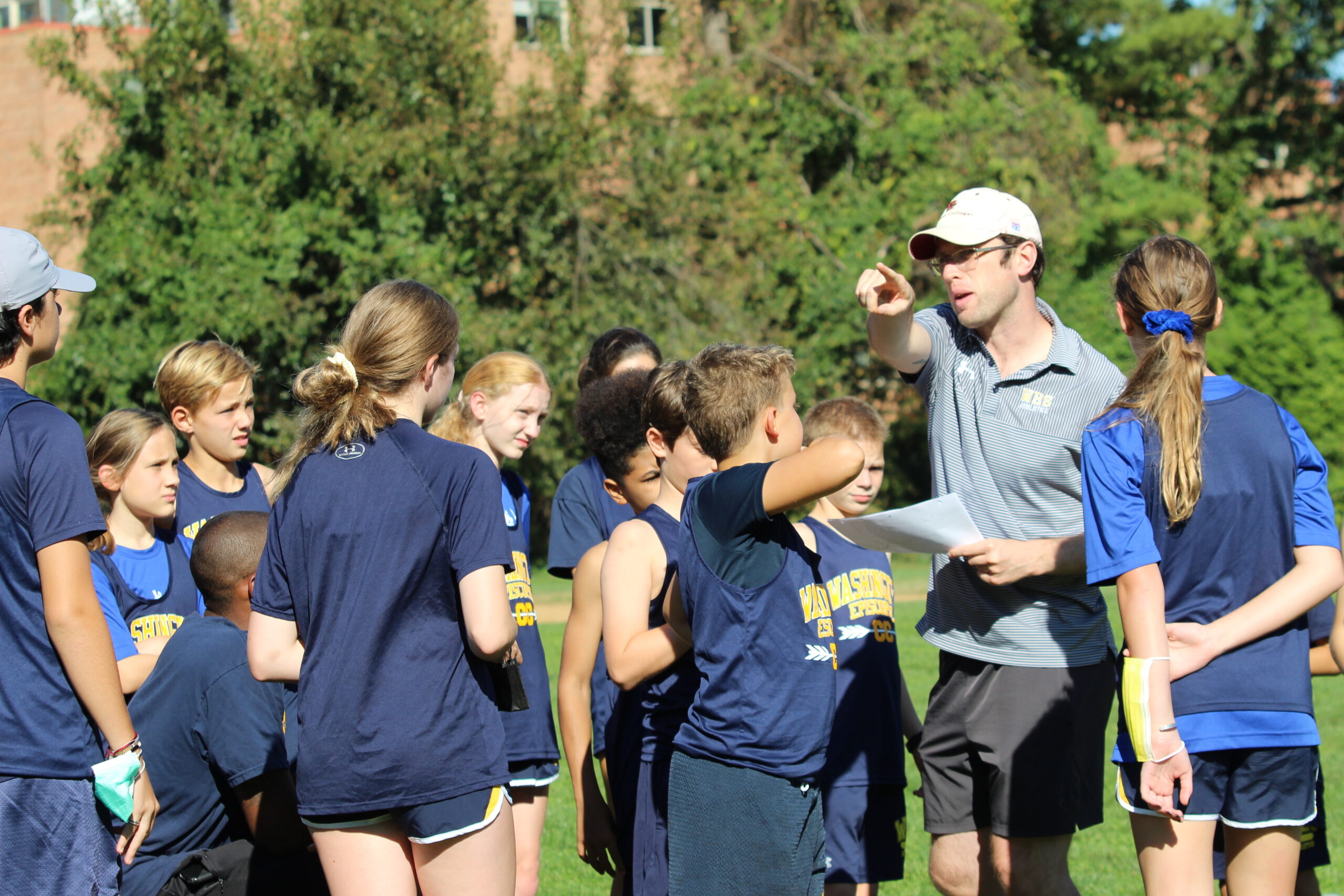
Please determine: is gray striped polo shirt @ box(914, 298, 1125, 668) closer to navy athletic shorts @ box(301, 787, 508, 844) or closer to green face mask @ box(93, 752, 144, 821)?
navy athletic shorts @ box(301, 787, 508, 844)

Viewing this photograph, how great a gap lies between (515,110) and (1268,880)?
1525 cm

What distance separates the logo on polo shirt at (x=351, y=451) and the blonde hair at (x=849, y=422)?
6.78ft

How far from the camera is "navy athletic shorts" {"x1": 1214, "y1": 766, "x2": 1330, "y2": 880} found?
3.41m

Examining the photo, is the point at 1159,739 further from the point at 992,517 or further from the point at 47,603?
the point at 47,603

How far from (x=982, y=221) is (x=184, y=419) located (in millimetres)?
3286

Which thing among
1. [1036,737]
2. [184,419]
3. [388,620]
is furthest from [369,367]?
[184,419]

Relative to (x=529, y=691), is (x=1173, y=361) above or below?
above

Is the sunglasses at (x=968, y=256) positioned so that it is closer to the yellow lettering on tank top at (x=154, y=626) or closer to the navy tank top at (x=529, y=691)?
the navy tank top at (x=529, y=691)

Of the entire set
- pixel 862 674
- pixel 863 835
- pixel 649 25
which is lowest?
pixel 863 835

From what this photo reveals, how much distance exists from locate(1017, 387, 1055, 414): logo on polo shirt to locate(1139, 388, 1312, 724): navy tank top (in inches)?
24.7

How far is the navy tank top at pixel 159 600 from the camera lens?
4199 millimetres

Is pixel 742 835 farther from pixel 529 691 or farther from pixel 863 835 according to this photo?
pixel 529 691

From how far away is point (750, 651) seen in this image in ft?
9.54

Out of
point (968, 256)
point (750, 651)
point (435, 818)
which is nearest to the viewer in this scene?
point (435, 818)
